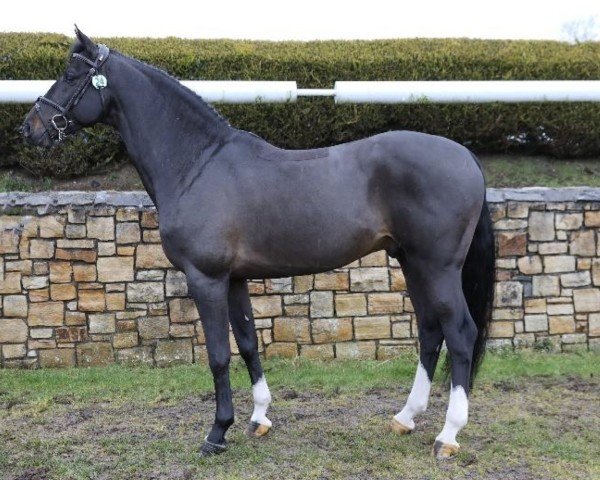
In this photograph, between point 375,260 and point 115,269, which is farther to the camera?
point 375,260

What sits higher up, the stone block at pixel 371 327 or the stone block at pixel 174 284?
the stone block at pixel 174 284

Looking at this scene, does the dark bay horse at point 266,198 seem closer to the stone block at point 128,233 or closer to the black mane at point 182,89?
the black mane at point 182,89

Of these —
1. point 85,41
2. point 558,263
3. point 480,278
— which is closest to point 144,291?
point 85,41

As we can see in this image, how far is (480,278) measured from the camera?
4.57 meters

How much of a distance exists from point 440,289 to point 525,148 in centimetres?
430

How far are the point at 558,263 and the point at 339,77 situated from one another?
287cm

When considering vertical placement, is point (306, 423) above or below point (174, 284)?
below

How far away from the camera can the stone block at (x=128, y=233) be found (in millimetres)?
6449

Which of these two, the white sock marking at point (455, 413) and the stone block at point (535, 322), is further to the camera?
the stone block at point (535, 322)

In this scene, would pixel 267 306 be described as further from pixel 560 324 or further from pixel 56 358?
pixel 560 324

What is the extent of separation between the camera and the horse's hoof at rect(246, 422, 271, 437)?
4695 mm

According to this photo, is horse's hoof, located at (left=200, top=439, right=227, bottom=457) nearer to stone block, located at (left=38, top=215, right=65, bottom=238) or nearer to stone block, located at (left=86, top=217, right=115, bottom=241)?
stone block, located at (left=86, top=217, right=115, bottom=241)

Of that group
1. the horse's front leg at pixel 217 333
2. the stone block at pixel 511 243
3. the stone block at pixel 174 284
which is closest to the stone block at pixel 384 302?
the stone block at pixel 511 243

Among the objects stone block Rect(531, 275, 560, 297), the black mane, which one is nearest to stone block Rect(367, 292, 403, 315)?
stone block Rect(531, 275, 560, 297)
